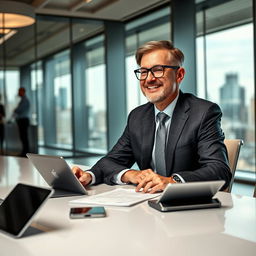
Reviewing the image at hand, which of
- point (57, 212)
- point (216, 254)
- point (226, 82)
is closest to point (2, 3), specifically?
point (226, 82)

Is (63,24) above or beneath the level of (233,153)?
above

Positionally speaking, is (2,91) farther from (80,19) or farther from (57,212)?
(57,212)

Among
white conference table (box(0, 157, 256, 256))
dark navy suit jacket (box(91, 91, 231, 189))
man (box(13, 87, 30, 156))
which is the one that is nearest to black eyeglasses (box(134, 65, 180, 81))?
dark navy suit jacket (box(91, 91, 231, 189))

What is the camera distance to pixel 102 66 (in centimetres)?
948

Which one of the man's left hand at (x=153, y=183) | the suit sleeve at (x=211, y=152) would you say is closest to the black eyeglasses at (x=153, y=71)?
the suit sleeve at (x=211, y=152)

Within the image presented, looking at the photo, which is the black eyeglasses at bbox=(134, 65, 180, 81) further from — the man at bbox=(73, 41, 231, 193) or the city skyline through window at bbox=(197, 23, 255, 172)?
the city skyline through window at bbox=(197, 23, 255, 172)

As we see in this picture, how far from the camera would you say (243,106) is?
7176mm

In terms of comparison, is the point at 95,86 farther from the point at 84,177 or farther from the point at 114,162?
the point at 84,177

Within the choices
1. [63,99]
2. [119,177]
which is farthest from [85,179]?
[63,99]

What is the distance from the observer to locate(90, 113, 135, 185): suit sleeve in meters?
2.00

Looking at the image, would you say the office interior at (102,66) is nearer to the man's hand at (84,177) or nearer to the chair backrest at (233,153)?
the chair backrest at (233,153)

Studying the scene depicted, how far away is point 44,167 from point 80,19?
25.9 feet

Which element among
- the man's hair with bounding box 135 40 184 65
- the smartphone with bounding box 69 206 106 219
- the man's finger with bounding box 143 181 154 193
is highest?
the man's hair with bounding box 135 40 184 65

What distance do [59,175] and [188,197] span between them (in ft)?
1.97
